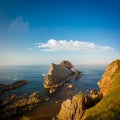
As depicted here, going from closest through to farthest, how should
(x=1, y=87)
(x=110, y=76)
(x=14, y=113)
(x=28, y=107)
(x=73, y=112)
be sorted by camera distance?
(x=73, y=112), (x=110, y=76), (x=14, y=113), (x=28, y=107), (x=1, y=87)

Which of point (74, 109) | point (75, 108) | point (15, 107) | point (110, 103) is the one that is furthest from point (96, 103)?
Answer: point (15, 107)

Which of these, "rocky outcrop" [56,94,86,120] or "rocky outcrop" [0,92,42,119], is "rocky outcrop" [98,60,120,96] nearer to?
"rocky outcrop" [56,94,86,120]

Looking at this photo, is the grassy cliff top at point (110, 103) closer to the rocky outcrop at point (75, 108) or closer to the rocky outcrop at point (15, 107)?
the rocky outcrop at point (75, 108)

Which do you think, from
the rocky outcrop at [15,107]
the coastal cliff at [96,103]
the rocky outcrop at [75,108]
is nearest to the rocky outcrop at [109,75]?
the coastal cliff at [96,103]

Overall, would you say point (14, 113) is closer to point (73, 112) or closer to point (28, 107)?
point (28, 107)

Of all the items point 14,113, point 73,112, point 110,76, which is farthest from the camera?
point 14,113

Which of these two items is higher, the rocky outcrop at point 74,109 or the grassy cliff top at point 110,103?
the grassy cliff top at point 110,103

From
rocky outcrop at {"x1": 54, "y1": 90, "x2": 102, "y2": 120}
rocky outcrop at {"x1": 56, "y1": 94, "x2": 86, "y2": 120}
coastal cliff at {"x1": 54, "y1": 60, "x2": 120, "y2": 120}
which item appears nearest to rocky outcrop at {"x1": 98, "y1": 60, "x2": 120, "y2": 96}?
coastal cliff at {"x1": 54, "y1": 60, "x2": 120, "y2": 120}

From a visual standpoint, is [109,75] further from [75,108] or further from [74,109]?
[74,109]

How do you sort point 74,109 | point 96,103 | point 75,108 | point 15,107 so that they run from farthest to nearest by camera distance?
point 15,107 → point 96,103 → point 75,108 → point 74,109

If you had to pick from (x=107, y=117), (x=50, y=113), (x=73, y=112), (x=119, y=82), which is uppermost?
(x=119, y=82)

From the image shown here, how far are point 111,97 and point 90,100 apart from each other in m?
13.9

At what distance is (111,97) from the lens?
130ft

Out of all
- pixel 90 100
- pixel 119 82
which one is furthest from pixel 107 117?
pixel 90 100
